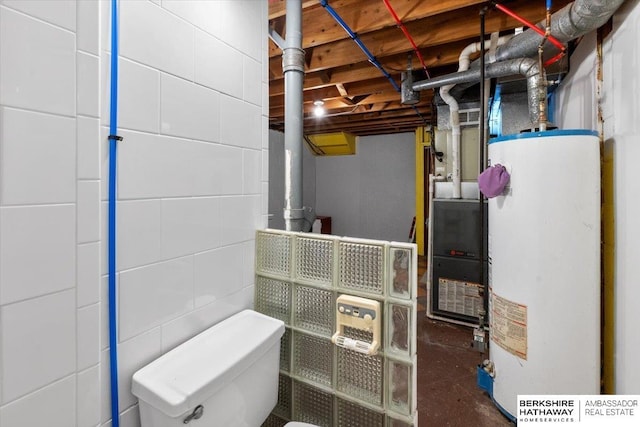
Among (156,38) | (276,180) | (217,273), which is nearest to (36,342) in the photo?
(217,273)

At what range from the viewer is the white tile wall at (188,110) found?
0.98m

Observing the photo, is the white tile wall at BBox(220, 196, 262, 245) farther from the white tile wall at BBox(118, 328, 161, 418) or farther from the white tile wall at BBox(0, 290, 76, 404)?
the white tile wall at BBox(0, 290, 76, 404)

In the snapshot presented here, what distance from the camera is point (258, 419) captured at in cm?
111

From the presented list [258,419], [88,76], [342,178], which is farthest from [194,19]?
[342,178]

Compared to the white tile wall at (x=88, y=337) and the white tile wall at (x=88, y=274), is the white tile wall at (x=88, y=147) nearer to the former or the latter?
the white tile wall at (x=88, y=274)

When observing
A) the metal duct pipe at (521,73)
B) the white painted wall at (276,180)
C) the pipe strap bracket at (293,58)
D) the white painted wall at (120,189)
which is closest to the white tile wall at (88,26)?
the white painted wall at (120,189)

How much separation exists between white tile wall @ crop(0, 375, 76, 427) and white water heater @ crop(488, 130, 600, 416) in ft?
6.18

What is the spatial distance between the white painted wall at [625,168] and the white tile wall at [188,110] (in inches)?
70.7

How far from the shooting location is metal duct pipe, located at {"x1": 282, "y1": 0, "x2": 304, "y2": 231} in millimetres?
1448

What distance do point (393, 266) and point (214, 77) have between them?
962 mm

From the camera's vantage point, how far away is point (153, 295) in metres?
0.96

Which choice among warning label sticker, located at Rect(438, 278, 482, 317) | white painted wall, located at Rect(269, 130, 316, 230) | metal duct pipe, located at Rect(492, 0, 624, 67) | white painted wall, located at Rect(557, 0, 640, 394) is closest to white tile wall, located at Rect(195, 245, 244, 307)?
white painted wall, located at Rect(557, 0, 640, 394)

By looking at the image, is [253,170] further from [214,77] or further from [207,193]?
[214,77]

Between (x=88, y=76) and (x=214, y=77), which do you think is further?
(x=214, y=77)
